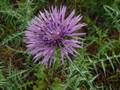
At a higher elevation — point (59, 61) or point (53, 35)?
point (53, 35)

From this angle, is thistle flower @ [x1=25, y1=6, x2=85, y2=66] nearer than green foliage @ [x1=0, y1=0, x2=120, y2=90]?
Yes

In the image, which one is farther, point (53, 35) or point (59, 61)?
point (59, 61)

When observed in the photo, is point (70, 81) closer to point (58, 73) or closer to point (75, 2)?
point (58, 73)

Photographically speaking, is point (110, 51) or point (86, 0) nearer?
point (110, 51)

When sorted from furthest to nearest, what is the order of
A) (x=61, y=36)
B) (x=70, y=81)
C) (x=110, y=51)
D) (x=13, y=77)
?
(x=110, y=51), (x=13, y=77), (x=70, y=81), (x=61, y=36)

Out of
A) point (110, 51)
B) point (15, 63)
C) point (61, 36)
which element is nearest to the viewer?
point (61, 36)

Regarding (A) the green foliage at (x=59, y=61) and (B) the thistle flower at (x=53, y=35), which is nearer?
(B) the thistle flower at (x=53, y=35)

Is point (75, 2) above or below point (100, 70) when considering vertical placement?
above

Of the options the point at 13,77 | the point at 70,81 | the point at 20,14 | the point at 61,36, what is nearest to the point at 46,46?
the point at 61,36
